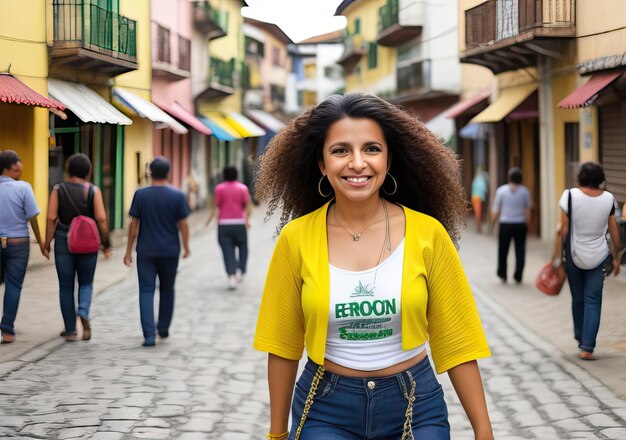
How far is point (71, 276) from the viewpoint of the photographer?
30.5ft

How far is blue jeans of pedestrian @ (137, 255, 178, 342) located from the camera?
940 cm

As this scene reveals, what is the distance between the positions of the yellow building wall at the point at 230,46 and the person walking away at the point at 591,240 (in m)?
25.4

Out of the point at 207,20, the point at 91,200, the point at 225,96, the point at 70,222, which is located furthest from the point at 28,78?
the point at 225,96

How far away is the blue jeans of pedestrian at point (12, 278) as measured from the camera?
9.06 meters

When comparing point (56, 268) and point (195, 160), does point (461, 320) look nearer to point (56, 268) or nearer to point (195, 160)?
point (56, 268)

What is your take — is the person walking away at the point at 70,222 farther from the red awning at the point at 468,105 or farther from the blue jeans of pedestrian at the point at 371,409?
the red awning at the point at 468,105

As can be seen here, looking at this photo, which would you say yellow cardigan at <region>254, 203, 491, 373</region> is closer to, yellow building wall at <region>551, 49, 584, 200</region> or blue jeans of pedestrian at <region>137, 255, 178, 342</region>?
blue jeans of pedestrian at <region>137, 255, 178, 342</region>

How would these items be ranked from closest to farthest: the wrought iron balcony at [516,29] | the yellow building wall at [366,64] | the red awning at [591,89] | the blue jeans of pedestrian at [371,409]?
1. the blue jeans of pedestrian at [371,409]
2. the red awning at [591,89]
3. the wrought iron balcony at [516,29]
4. the yellow building wall at [366,64]

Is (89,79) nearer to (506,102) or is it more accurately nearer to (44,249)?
(44,249)

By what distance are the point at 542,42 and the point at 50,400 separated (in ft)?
37.1

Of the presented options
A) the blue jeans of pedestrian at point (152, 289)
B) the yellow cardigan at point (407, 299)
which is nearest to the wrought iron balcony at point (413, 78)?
the blue jeans of pedestrian at point (152, 289)

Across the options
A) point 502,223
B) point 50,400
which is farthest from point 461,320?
point 502,223

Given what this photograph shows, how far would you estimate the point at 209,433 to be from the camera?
632 centimetres

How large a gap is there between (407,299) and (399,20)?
1768 centimetres
